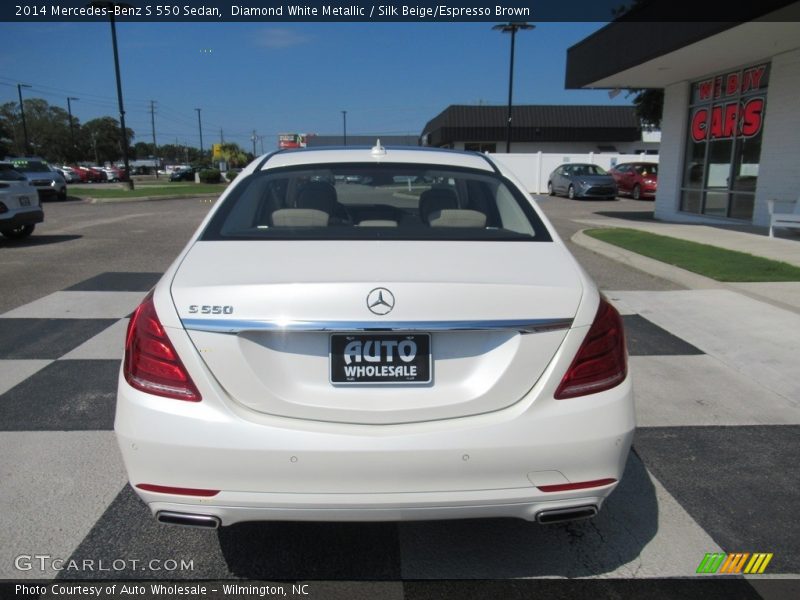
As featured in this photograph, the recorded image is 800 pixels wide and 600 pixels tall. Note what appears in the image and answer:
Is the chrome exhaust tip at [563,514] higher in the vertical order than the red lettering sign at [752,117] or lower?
lower

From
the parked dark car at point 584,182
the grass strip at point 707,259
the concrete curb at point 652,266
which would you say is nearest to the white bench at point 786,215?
the grass strip at point 707,259

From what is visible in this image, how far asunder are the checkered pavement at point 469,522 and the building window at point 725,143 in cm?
1122

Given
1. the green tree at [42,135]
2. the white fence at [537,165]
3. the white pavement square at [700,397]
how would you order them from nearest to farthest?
the white pavement square at [700,397], the white fence at [537,165], the green tree at [42,135]

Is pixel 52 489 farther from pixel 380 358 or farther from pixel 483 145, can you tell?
pixel 483 145

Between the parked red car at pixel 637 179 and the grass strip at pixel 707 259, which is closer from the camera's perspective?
the grass strip at pixel 707 259

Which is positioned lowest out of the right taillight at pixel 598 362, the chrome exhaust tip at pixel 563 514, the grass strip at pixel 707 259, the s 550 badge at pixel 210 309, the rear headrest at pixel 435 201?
the grass strip at pixel 707 259

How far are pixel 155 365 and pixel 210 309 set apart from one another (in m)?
0.29

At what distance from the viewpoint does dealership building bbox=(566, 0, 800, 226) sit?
39.4 ft

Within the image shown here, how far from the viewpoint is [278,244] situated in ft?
8.67

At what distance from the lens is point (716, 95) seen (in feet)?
51.8

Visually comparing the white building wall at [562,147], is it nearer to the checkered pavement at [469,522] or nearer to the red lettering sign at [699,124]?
the red lettering sign at [699,124]

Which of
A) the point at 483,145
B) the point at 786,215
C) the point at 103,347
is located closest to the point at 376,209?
the point at 103,347

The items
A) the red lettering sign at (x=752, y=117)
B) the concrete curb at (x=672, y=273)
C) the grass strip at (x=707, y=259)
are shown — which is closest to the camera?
the concrete curb at (x=672, y=273)

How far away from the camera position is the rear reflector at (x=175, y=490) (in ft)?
7.10
